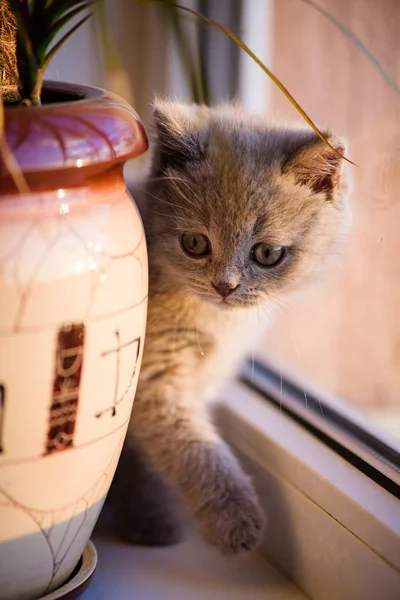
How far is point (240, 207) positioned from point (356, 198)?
235 millimetres

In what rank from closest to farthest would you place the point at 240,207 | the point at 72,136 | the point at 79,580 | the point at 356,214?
the point at 72,136
the point at 79,580
the point at 240,207
the point at 356,214

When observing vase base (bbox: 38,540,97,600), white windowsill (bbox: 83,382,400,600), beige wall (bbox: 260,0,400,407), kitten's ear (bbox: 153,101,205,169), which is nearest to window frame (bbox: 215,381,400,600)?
white windowsill (bbox: 83,382,400,600)

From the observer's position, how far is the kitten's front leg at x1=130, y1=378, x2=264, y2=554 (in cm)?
80

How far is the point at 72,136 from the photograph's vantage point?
1.76ft

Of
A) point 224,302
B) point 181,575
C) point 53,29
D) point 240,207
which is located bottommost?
point 181,575

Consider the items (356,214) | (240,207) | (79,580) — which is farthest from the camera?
(356,214)

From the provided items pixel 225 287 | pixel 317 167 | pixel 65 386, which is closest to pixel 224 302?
pixel 225 287

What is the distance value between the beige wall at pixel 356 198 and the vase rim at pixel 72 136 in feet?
1.25

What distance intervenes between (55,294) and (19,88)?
0.21m

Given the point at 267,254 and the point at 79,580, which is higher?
the point at 267,254

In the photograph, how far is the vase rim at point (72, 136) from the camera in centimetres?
52

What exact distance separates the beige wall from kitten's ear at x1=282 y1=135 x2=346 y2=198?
0.34ft

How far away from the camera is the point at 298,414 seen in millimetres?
971

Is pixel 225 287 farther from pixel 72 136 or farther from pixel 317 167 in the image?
pixel 72 136
